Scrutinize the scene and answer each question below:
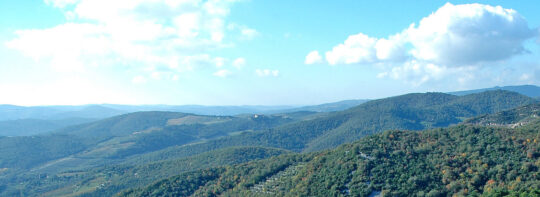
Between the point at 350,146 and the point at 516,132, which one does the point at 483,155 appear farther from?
the point at 350,146

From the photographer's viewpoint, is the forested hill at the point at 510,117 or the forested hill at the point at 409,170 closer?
the forested hill at the point at 409,170

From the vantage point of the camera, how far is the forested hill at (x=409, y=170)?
67.8 m

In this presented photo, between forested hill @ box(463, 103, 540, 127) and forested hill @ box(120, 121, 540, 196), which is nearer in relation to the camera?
forested hill @ box(120, 121, 540, 196)

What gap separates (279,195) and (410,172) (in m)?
29.8

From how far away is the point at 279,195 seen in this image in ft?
286

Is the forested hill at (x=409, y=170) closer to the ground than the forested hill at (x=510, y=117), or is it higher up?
closer to the ground

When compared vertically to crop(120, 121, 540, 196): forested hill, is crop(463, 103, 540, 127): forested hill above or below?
above

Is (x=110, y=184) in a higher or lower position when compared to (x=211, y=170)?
lower

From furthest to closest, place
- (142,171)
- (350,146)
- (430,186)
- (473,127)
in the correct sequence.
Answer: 1. (142,171)
2. (350,146)
3. (473,127)
4. (430,186)

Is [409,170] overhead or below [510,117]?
below

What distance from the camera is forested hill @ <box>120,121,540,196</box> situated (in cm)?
6781

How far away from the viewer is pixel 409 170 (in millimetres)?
79688

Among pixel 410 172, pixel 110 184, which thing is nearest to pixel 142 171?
pixel 110 184

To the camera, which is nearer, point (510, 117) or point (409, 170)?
point (409, 170)
